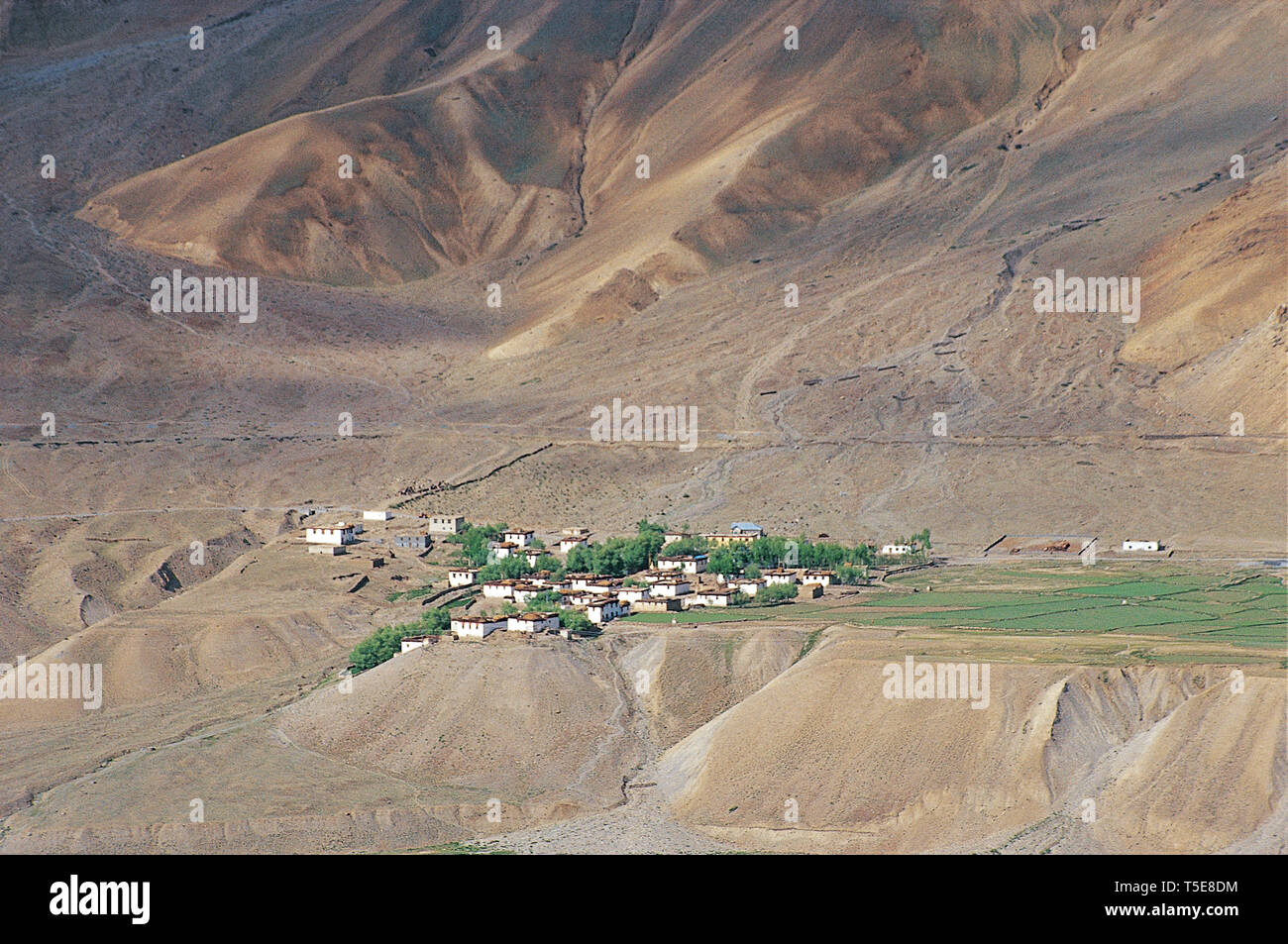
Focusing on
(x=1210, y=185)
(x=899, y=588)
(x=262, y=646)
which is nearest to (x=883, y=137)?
(x=1210, y=185)

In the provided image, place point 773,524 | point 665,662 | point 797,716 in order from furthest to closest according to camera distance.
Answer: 1. point 773,524
2. point 665,662
3. point 797,716

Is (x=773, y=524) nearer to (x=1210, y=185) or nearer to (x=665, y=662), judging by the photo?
(x=665, y=662)

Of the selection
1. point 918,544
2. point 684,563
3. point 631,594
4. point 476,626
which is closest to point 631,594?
point 631,594

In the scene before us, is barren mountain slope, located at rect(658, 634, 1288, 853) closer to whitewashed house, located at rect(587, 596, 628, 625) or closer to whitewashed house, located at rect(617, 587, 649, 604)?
whitewashed house, located at rect(587, 596, 628, 625)

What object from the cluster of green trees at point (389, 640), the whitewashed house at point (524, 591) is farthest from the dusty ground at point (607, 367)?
the whitewashed house at point (524, 591)

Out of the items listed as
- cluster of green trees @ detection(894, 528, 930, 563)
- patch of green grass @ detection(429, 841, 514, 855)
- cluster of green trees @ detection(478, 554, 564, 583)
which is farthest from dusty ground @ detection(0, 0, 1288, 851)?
cluster of green trees @ detection(478, 554, 564, 583)

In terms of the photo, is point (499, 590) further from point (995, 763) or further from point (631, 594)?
point (995, 763)
